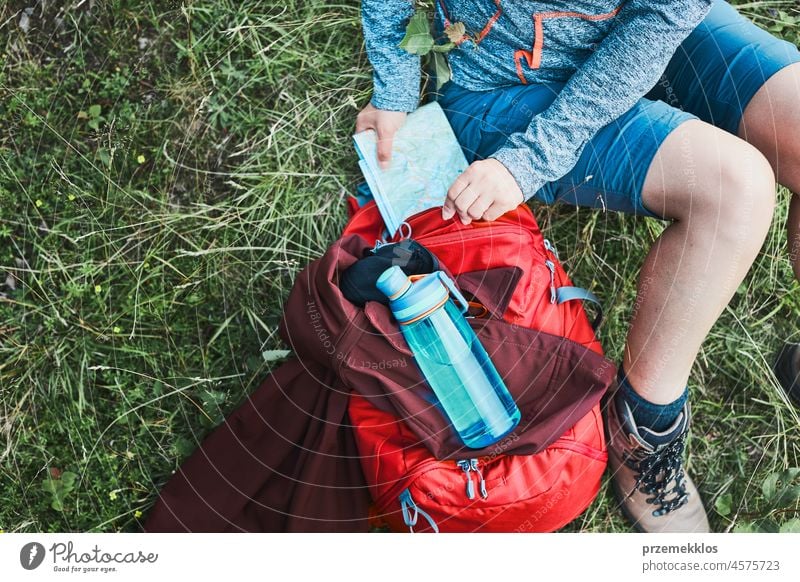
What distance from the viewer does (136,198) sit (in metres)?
1.38

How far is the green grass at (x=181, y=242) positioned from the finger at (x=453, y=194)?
0.34 meters

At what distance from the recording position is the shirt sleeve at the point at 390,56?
3.79 feet

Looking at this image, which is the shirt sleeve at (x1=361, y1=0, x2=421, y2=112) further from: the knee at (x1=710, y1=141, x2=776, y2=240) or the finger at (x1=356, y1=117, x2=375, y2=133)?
the knee at (x1=710, y1=141, x2=776, y2=240)

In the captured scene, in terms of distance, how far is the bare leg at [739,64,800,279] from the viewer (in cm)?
108

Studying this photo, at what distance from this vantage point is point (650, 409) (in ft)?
3.89

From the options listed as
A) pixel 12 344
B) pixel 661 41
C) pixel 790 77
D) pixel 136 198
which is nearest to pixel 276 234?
pixel 136 198

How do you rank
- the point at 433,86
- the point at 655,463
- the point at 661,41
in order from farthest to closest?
the point at 433,86
the point at 655,463
the point at 661,41

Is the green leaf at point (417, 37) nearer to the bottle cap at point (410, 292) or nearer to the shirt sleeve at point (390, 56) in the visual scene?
the shirt sleeve at point (390, 56)

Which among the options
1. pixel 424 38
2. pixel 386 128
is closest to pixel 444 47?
pixel 424 38

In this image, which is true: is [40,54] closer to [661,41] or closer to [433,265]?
[433,265]

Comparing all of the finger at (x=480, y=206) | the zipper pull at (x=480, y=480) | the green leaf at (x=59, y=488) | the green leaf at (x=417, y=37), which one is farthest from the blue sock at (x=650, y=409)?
the green leaf at (x=59, y=488)

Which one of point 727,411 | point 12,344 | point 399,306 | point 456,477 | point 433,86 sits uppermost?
point 433,86

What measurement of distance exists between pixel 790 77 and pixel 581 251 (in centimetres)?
49

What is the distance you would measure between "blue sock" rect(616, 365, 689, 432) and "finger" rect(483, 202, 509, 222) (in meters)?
0.39
